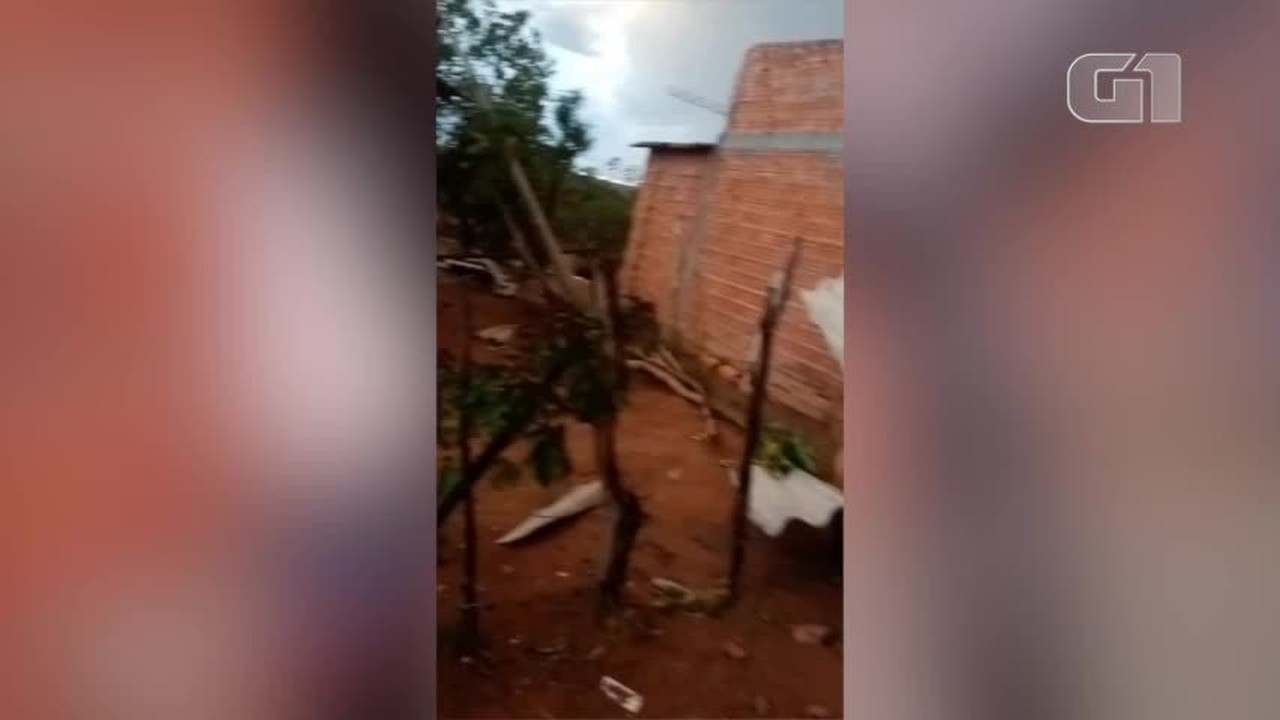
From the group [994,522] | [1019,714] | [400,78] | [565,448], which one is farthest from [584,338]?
[1019,714]

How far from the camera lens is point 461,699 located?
2.70 ft

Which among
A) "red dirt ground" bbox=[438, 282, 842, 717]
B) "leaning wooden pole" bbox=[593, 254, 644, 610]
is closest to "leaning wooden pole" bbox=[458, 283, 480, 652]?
"red dirt ground" bbox=[438, 282, 842, 717]

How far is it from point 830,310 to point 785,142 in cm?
14

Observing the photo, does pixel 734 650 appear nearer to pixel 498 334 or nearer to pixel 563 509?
pixel 563 509

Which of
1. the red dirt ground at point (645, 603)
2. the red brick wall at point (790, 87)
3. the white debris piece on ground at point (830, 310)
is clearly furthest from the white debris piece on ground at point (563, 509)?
the red brick wall at point (790, 87)

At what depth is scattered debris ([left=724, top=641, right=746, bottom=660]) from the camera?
826mm

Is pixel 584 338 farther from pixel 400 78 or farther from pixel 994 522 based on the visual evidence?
pixel 994 522

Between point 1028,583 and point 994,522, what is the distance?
0.19 feet

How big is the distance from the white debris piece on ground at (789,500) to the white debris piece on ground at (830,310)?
4.0 inches

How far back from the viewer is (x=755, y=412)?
0.82 metres

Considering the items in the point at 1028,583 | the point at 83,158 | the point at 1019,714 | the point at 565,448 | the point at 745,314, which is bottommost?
the point at 1019,714

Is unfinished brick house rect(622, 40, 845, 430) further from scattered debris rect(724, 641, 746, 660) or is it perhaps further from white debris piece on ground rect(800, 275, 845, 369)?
scattered debris rect(724, 641, 746, 660)

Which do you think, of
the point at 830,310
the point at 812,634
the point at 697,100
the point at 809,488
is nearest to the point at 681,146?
the point at 697,100

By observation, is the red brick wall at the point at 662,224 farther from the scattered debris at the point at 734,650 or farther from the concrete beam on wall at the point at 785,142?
the scattered debris at the point at 734,650
